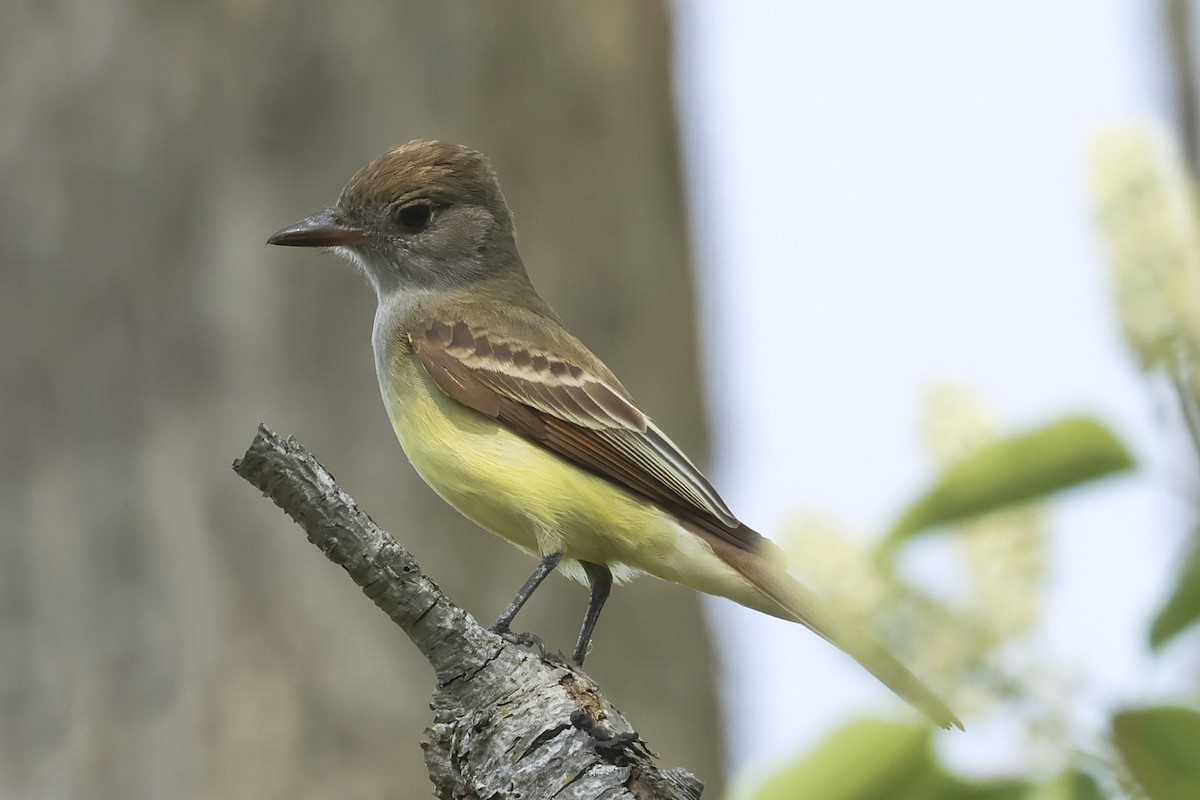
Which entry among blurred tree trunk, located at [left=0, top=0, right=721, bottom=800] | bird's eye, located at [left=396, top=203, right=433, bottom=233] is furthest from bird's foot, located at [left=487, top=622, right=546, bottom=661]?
blurred tree trunk, located at [left=0, top=0, right=721, bottom=800]

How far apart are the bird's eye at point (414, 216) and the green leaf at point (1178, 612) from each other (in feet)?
9.55

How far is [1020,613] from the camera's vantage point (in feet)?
6.37

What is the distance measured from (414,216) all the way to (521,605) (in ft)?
4.80

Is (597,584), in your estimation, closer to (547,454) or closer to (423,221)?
(547,454)

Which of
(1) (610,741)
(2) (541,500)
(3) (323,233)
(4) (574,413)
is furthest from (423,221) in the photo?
(1) (610,741)

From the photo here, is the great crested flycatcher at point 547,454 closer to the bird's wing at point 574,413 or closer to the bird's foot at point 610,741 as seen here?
the bird's wing at point 574,413

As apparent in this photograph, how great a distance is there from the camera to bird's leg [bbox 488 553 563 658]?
9.92ft

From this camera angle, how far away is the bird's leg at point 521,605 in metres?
3.02

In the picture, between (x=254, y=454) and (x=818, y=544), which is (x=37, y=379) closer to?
(x=254, y=454)

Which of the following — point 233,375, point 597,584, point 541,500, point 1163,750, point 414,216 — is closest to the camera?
point 1163,750

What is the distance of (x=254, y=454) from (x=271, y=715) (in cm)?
349

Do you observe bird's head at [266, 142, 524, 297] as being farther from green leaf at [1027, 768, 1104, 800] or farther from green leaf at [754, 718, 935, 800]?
green leaf at [1027, 768, 1104, 800]

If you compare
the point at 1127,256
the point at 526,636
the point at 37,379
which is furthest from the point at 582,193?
the point at 1127,256

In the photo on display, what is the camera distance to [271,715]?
5.72 meters
